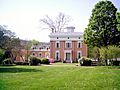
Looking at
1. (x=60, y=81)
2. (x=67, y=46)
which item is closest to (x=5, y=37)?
(x=67, y=46)

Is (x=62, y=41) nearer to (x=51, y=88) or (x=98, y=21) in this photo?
(x=98, y=21)

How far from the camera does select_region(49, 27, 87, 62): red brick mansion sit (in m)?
63.6

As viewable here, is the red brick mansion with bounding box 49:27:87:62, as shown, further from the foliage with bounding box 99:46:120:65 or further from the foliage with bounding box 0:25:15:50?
the foliage with bounding box 99:46:120:65

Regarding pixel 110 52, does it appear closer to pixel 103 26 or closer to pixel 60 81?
pixel 103 26

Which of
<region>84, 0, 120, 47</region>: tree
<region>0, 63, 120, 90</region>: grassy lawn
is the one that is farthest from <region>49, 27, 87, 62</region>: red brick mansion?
<region>0, 63, 120, 90</region>: grassy lawn

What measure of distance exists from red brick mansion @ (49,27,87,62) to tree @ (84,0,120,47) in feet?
58.8

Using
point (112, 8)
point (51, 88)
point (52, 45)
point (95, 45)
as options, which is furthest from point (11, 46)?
point (51, 88)

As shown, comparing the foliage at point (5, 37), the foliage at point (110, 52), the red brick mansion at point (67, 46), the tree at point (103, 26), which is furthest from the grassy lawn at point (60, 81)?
the red brick mansion at point (67, 46)

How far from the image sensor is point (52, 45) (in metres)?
64.2

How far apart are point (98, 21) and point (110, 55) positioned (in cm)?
903

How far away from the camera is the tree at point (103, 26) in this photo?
44.5m

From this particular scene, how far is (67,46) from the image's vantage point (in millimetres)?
64062

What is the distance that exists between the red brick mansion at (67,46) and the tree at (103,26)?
17916mm

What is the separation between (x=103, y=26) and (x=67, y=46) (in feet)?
67.1
